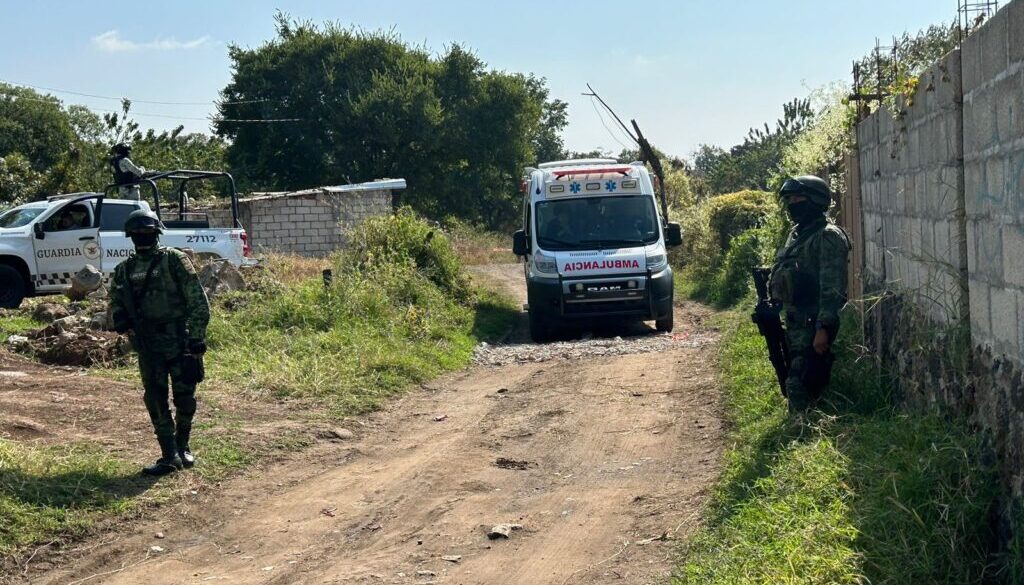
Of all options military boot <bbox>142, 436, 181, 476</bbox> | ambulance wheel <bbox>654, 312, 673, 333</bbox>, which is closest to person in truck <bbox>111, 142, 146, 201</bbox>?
ambulance wheel <bbox>654, 312, 673, 333</bbox>

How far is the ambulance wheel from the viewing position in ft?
47.7

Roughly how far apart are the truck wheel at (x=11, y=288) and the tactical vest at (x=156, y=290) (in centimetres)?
1015

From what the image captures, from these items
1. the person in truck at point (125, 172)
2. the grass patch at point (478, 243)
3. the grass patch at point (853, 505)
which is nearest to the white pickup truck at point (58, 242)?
the person in truck at point (125, 172)

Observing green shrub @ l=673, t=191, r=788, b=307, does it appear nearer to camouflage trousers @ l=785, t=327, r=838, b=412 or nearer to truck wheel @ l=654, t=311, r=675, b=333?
truck wheel @ l=654, t=311, r=675, b=333

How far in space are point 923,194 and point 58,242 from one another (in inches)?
541

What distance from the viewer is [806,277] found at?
6.73 m

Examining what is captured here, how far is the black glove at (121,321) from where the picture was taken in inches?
273

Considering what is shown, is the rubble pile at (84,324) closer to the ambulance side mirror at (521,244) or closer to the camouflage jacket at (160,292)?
the camouflage jacket at (160,292)

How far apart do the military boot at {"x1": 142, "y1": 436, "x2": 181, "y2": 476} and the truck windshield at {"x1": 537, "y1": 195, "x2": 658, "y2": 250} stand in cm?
828

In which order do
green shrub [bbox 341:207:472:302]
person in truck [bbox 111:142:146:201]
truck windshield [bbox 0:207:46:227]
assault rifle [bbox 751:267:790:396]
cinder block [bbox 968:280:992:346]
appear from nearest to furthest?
1. cinder block [bbox 968:280:992:346]
2. assault rifle [bbox 751:267:790:396]
3. truck windshield [bbox 0:207:46:227]
4. green shrub [bbox 341:207:472:302]
5. person in truck [bbox 111:142:146:201]

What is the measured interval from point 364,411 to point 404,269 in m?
6.51

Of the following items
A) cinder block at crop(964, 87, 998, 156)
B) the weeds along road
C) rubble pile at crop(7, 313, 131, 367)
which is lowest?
the weeds along road

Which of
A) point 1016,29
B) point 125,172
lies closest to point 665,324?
point 125,172

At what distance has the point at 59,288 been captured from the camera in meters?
16.2
